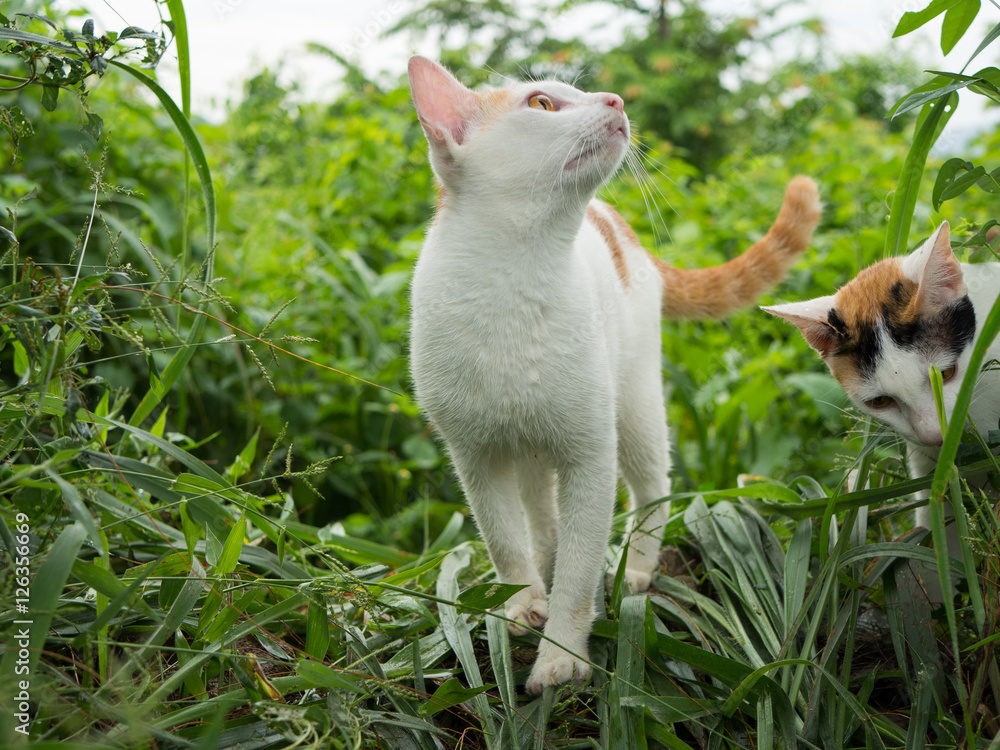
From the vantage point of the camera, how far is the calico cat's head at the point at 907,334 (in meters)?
1.57

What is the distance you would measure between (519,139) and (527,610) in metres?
1.13

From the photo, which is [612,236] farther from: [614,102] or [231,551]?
[231,551]

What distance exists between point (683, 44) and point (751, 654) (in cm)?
687

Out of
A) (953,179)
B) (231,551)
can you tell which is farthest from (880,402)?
(231,551)

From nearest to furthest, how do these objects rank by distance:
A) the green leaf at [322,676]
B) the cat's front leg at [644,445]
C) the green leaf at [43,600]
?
the green leaf at [43,600], the green leaf at [322,676], the cat's front leg at [644,445]

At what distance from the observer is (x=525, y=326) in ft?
5.28

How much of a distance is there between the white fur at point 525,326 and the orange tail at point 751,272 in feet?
2.54

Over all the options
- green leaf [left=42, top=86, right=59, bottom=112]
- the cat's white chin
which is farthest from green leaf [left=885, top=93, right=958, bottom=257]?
green leaf [left=42, top=86, right=59, bottom=112]

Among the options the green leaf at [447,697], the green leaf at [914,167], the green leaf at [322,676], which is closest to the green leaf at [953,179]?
the green leaf at [914,167]

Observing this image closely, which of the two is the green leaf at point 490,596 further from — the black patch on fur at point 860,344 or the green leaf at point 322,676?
the black patch on fur at point 860,344

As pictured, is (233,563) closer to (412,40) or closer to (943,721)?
(943,721)

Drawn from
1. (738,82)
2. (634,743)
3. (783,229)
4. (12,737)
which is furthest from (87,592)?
(738,82)

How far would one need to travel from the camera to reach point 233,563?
1.52 m

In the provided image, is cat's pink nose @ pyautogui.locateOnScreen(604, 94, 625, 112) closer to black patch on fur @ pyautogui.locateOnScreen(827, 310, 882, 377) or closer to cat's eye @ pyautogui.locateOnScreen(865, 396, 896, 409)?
black patch on fur @ pyautogui.locateOnScreen(827, 310, 882, 377)
